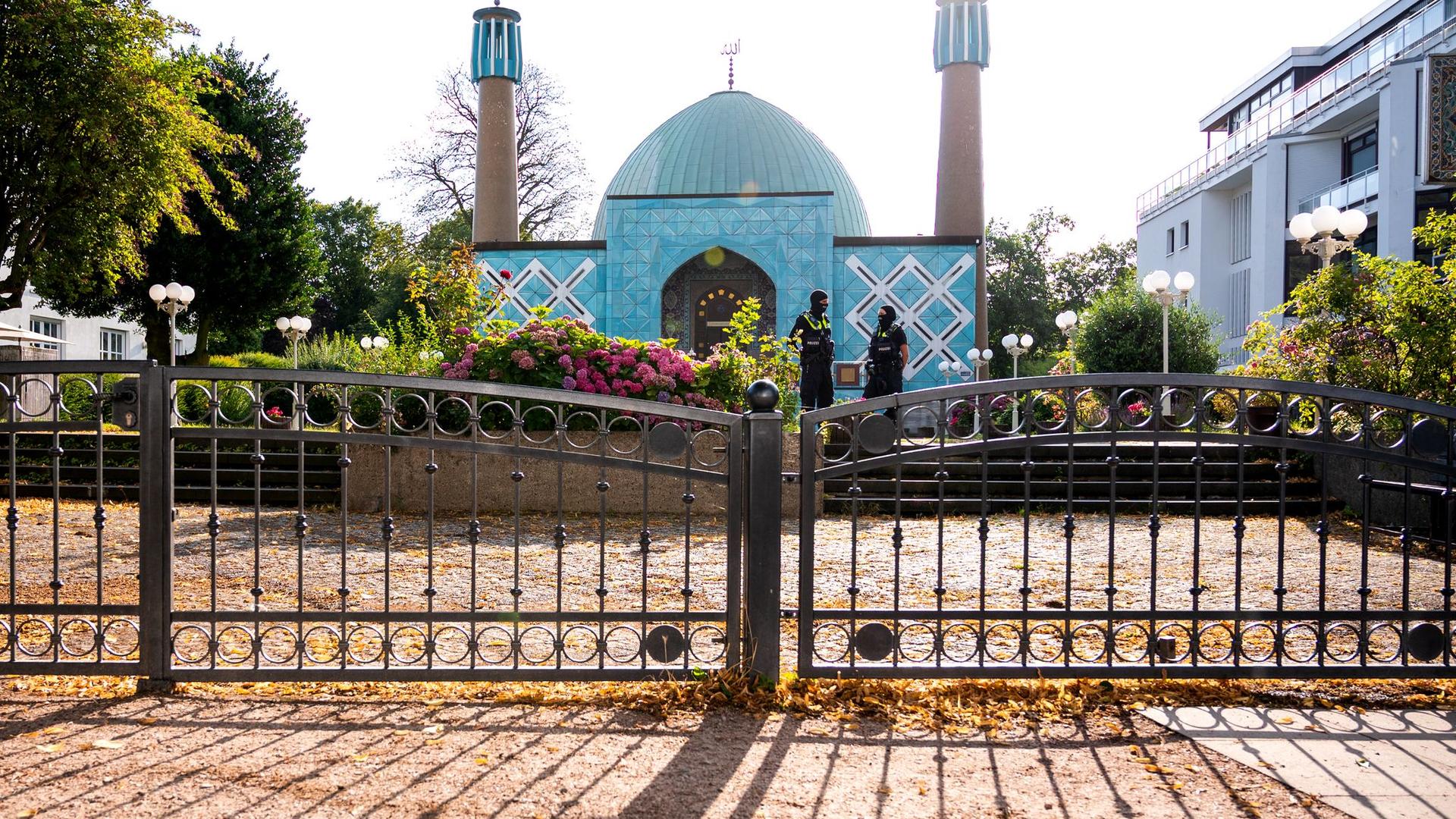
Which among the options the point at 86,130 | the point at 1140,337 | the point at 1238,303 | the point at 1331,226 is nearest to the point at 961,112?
the point at 1140,337

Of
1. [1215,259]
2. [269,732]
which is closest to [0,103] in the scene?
[269,732]

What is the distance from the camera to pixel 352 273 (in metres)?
50.1

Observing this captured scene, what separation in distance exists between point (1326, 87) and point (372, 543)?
31.5m

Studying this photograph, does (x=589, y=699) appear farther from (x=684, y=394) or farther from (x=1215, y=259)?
(x=1215, y=259)

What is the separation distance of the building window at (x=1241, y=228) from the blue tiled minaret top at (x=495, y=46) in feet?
82.1

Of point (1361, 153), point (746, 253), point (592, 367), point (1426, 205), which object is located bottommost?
point (592, 367)

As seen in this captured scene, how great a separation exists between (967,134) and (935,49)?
2.61 m

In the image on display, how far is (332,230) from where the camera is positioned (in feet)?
168

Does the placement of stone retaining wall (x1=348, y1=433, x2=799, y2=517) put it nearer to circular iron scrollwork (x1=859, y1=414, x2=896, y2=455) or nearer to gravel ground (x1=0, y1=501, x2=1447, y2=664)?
gravel ground (x1=0, y1=501, x2=1447, y2=664)

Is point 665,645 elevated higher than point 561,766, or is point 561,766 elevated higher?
point 665,645

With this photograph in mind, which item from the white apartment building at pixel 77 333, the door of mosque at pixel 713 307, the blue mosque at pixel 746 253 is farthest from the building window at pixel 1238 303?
the white apartment building at pixel 77 333

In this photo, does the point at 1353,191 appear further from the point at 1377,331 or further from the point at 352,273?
the point at 352,273

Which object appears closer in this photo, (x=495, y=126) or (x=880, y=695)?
(x=880, y=695)

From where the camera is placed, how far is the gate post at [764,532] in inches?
153
